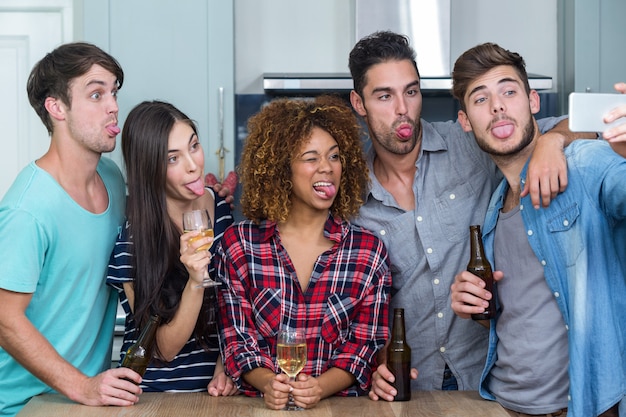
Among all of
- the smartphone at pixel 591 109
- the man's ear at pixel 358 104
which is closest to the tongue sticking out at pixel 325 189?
the man's ear at pixel 358 104

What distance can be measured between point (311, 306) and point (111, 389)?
21.8 inches

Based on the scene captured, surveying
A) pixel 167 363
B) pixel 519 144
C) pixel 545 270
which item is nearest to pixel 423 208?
pixel 519 144

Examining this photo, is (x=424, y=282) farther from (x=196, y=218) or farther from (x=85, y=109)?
(x=85, y=109)

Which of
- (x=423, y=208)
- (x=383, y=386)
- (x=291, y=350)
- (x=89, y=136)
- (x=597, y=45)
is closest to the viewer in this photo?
(x=291, y=350)

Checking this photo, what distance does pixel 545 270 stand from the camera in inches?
82.0

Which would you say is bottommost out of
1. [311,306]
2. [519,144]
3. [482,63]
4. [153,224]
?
[311,306]

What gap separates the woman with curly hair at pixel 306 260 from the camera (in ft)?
7.17

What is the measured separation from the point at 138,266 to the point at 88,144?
1.28 feet

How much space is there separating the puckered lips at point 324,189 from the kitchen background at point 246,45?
1087 mm

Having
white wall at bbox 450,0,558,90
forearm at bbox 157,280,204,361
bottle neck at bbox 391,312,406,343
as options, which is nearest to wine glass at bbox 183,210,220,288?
forearm at bbox 157,280,204,361

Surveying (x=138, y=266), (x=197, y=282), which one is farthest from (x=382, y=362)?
(x=138, y=266)

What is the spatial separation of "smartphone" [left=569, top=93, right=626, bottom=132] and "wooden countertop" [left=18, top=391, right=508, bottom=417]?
0.79m

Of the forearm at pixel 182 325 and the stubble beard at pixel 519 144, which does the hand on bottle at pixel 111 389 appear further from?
the stubble beard at pixel 519 144

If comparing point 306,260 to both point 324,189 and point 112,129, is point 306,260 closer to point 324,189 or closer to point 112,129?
point 324,189
